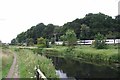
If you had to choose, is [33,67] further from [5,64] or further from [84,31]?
[84,31]

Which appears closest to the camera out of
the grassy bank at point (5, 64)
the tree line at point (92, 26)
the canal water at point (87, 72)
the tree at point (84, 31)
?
the grassy bank at point (5, 64)

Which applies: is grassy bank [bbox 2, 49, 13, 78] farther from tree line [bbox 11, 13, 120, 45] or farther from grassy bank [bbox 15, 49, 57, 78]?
tree line [bbox 11, 13, 120, 45]

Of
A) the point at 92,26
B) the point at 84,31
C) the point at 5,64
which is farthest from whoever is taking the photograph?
the point at 92,26

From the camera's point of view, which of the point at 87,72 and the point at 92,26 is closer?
the point at 87,72

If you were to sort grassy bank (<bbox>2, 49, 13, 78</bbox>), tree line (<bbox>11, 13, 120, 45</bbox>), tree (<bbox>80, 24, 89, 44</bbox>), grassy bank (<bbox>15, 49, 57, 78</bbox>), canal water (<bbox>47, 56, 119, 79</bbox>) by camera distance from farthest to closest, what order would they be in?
tree line (<bbox>11, 13, 120, 45</bbox>), tree (<bbox>80, 24, 89, 44</bbox>), canal water (<bbox>47, 56, 119, 79</bbox>), grassy bank (<bbox>2, 49, 13, 78</bbox>), grassy bank (<bbox>15, 49, 57, 78</bbox>)

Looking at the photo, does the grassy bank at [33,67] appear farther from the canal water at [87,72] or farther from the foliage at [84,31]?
the foliage at [84,31]

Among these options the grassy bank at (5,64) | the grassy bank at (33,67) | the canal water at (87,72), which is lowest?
the canal water at (87,72)

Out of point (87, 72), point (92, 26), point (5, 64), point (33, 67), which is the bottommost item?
point (87, 72)

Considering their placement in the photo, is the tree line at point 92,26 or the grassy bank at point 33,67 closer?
the grassy bank at point 33,67

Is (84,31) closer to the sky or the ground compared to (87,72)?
closer to the sky

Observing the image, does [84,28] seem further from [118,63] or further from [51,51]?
[118,63]

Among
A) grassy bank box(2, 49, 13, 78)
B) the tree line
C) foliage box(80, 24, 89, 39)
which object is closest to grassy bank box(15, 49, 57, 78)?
grassy bank box(2, 49, 13, 78)

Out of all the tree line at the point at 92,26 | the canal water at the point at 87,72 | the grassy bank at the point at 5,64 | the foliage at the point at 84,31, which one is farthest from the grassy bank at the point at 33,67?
the foliage at the point at 84,31

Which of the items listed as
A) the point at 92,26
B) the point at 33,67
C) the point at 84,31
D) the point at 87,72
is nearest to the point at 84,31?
the point at 84,31
